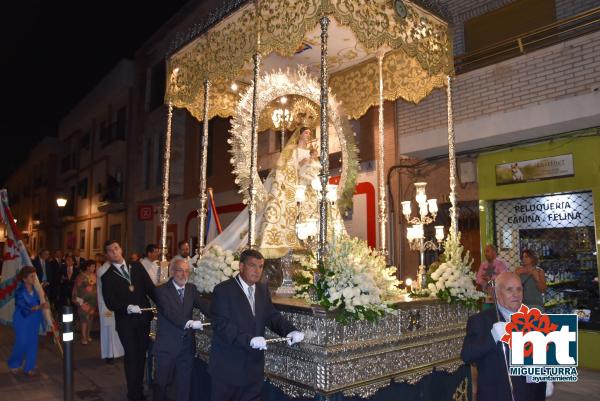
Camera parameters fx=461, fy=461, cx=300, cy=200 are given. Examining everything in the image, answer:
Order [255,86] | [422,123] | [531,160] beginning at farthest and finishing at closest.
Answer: [422,123], [531,160], [255,86]

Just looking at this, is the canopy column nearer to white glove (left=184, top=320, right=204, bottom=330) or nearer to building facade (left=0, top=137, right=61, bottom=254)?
white glove (left=184, top=320, right=204, bottom=330)

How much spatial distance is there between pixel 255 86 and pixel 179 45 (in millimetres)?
1972

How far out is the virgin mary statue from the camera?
6340 millimetres

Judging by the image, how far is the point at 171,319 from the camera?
4.48 m

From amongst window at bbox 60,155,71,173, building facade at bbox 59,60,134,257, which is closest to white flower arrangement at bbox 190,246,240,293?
building facade at bbox 59,60,134,257

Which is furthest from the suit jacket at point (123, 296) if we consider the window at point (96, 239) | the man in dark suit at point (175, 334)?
the window at point (96, 239)

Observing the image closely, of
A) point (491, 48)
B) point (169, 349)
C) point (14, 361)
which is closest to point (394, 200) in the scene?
point (491, 48)

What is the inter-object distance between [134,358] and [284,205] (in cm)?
274

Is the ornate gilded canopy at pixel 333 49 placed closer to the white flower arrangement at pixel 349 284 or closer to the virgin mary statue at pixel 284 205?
the virgin mary statue at pixel 284 205

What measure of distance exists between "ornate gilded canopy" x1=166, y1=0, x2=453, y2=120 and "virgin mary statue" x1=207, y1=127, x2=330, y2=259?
1.39 meters

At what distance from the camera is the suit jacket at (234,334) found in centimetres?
352

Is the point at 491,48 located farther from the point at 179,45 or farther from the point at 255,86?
the point at 179,45

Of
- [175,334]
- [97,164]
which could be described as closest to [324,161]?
[175,334]

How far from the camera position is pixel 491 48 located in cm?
816
